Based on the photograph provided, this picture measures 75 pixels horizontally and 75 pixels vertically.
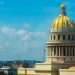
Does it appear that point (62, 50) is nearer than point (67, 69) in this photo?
No

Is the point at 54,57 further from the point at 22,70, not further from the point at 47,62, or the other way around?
the point at 22,70

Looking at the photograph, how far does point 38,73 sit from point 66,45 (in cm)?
621

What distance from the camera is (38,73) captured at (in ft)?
302

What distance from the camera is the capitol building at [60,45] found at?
91.7 m

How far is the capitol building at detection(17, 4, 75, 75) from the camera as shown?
9169 centimetres

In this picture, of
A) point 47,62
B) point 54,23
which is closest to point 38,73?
point 47,62

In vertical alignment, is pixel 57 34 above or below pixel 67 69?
above

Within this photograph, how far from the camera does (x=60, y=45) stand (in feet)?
306

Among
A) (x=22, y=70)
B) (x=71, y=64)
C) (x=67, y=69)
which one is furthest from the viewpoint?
(x=22, y=70)

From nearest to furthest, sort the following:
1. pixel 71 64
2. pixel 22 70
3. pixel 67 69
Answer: pixel 67 69, pixel 71 64, pixel 22 70

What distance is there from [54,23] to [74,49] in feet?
16.8

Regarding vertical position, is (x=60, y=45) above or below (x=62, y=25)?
below

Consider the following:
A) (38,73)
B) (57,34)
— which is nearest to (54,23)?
(57,34)

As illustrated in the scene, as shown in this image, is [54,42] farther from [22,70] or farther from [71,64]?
[22,70]
